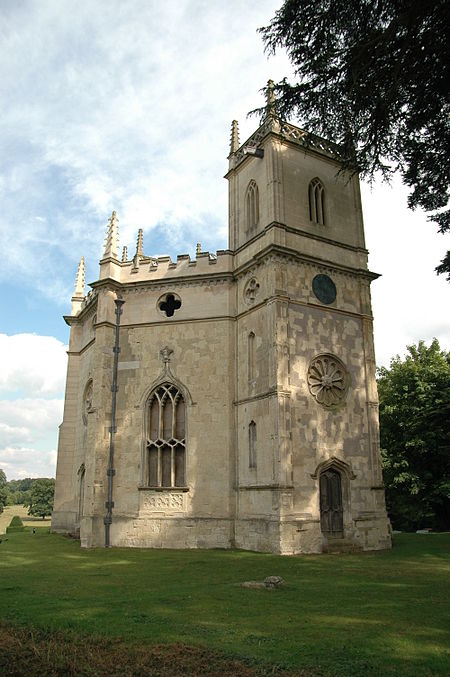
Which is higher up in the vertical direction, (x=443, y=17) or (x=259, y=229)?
(x=259, y=229)

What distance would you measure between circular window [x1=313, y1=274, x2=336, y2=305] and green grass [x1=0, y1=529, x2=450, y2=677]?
9.94 m

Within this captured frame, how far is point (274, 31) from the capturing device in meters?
11.8

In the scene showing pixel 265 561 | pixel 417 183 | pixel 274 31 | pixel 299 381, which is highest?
pixel 274 31

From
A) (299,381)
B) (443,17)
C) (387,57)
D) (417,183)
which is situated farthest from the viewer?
(299,381)

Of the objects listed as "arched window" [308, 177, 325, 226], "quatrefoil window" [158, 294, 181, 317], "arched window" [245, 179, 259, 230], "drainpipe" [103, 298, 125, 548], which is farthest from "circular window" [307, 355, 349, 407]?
"drainpipe" [103, 298, 125, 548]

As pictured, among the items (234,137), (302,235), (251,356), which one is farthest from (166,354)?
(234,137)

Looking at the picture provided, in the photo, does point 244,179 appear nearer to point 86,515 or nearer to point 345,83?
point 345,83

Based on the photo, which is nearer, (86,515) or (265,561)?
(265,561)

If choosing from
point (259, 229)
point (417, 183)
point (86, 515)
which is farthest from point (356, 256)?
point (86, 515)

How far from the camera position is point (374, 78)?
11.6m

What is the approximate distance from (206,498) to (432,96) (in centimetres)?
1569

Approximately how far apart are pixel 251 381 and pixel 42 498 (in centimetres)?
6084

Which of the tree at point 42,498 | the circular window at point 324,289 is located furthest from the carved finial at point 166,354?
the tree at point 42,498

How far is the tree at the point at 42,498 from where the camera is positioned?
70875 mm
